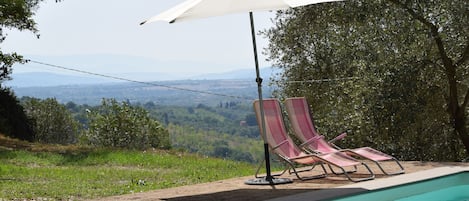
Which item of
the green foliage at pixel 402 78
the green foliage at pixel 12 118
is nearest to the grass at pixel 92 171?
the green foliage at pixel 402 78

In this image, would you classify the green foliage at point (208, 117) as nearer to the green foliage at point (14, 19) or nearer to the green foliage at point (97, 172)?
the green foliage at point (14, 19)

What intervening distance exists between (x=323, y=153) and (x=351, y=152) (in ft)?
1.32

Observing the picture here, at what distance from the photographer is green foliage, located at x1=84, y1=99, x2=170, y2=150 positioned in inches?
1535

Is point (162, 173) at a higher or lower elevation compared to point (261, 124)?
lower

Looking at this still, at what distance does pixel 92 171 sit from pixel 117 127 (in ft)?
89.7

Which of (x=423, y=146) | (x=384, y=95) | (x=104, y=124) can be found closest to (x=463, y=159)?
(x=423, y=146)

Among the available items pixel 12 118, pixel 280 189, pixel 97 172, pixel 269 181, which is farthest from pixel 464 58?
pixel 12 118

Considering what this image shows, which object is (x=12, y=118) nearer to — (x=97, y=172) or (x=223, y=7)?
(x=97, y=172)

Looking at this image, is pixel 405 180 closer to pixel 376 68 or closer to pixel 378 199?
pixel 378 199

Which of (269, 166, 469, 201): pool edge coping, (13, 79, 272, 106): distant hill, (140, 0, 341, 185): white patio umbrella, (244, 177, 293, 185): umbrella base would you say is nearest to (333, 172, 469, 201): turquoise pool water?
(269, 166, 469, 201): pool edge coping

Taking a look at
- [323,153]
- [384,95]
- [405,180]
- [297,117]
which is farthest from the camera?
[384,95]

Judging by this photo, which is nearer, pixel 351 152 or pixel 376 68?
pixel 351 152

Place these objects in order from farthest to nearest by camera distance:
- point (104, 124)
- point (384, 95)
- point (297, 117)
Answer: point (104, 124) < point (384, 95) < point (297, 117)

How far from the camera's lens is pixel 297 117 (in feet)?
31.0
